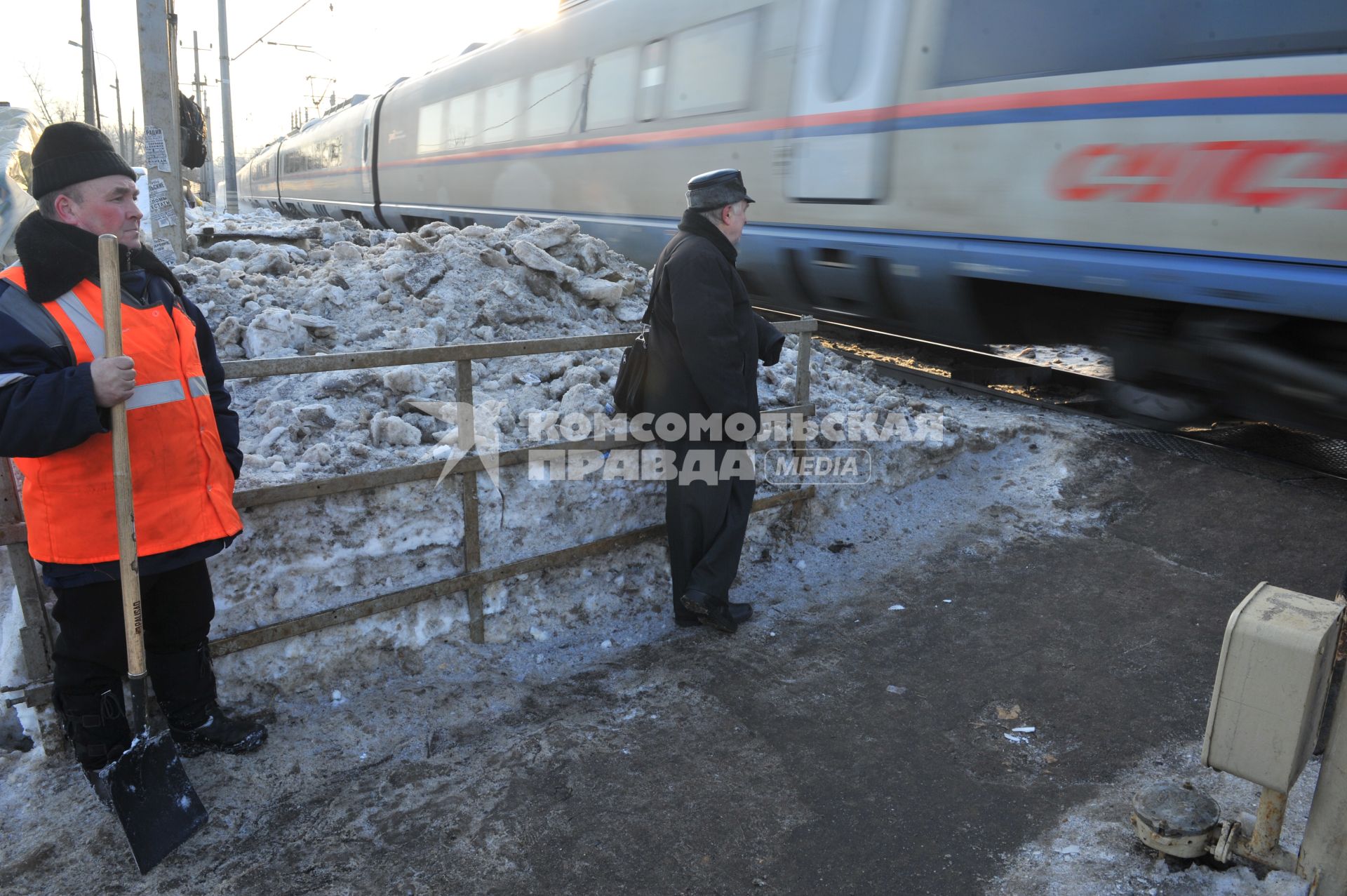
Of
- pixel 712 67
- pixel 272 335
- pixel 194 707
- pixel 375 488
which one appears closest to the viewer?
pixel 194 707

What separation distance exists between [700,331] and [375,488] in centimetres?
136

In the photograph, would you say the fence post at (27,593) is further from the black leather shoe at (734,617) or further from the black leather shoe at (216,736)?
the black leather shoe at (734,617)

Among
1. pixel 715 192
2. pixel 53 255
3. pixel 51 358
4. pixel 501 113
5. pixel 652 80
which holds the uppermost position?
pixel 652 80

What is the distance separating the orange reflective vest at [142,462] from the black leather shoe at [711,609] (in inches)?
71.8

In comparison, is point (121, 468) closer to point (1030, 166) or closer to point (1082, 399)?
point (1030, 166)

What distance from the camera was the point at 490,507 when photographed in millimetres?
3717

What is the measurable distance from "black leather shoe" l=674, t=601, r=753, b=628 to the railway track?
9.82 feet

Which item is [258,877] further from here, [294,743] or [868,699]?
[868,699]

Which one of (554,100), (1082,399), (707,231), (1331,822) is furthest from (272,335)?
(554,100)

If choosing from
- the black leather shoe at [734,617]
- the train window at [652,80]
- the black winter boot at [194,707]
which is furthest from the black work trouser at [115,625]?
the train window at [652,80]

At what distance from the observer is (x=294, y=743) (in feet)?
9.92

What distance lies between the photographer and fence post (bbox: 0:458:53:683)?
2.66 meters

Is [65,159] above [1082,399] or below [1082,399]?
above

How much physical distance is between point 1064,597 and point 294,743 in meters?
3.26
